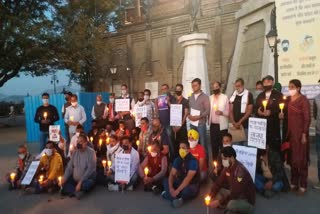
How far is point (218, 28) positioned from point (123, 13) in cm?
943

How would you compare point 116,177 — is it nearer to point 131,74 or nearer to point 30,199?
point 30,199

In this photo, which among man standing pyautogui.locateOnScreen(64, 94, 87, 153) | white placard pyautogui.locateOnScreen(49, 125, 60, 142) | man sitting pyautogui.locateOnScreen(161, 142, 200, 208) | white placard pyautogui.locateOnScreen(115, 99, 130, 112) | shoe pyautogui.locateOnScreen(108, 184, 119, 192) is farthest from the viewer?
white placard pyautogui.locateOnScreen(115, 99, 130, 112)

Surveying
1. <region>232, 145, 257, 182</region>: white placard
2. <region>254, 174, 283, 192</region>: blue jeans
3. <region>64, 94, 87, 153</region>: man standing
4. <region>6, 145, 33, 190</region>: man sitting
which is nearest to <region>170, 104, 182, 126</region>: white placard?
<region>232, 145, 257, 182</region>: white placard

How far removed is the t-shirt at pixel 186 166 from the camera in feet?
21.4

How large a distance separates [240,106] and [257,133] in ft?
3.16

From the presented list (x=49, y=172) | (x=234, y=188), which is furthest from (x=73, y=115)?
(x=234, y=188)

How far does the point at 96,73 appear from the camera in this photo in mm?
31719

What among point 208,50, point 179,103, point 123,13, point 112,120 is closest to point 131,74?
point 123,13

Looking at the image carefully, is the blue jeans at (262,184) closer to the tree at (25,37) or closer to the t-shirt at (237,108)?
the t-shirt at (237,108)

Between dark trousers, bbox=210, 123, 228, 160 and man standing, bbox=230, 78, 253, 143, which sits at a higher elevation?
man standing, bbox=230, 78, 253, 143

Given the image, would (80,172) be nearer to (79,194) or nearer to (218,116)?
(79,194)

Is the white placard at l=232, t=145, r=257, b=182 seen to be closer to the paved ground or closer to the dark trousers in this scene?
the paved ground

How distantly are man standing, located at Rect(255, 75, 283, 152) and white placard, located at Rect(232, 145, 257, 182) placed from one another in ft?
1.63

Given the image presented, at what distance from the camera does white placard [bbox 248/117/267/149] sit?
6920 millimetres
